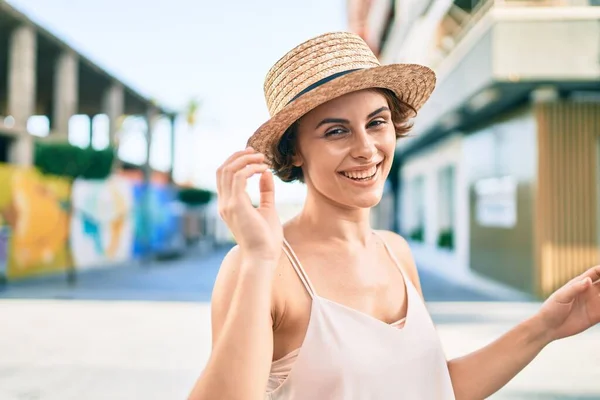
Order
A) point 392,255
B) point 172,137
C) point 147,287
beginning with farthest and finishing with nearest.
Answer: point 172,137 < point 147,287 < point 392,255

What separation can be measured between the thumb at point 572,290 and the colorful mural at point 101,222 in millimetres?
16809

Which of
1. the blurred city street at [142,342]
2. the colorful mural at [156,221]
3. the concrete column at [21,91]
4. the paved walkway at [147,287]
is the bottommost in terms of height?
the paved walkway at [147,287]

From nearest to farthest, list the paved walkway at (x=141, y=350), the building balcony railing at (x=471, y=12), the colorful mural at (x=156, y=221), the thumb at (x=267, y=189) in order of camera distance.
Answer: the thumb at (x=267, y=189)
the paved walkway at (x=141, y=350)
the building balcony railing at (x=471, y=12)
the colorful mural at (x=156, y=221)

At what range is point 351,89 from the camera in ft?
4.57

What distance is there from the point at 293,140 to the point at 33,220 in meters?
14.8

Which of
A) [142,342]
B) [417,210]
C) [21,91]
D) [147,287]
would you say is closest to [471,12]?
[147,287]

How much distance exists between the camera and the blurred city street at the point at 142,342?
4.88m

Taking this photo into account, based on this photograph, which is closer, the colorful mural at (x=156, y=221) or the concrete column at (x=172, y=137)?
the colorful mural at (x=156, y=221)

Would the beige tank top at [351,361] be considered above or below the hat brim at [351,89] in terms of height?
below

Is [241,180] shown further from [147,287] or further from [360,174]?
[147,287]

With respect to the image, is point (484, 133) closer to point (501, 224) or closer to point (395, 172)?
point (501, 224)

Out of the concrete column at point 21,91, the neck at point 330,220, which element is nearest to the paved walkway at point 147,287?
the concrete column at point 21,91

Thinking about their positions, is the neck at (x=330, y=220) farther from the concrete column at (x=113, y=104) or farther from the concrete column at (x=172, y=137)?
the concrete column at (x=172, y=137)

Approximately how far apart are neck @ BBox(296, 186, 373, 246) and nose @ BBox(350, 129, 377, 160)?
162mm
